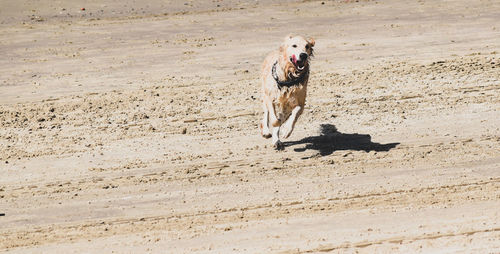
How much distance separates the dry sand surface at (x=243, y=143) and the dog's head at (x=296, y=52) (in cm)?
133

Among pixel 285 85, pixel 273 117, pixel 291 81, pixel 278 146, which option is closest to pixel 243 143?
pixel 278 146

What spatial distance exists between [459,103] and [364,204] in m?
4.35

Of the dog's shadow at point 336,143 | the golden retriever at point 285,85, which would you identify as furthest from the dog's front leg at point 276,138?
the dog's shadow at point 336,143

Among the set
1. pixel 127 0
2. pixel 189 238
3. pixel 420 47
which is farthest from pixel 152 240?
pixel 127 0

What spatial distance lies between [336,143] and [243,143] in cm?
138

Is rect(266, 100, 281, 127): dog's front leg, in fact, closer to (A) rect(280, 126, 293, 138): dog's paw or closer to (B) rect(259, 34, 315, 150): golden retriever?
(B) rect(259, 34, 315, 150): golden retriever

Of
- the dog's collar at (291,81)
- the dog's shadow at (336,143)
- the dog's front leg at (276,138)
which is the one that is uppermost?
the dog's collar at (291,81)

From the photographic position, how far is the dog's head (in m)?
8.78

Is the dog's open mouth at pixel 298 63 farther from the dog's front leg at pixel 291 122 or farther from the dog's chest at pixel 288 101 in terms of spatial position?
the dog's front leg at pixel 291 122

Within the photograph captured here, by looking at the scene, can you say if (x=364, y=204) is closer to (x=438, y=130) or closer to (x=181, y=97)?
(x=438, y=130)

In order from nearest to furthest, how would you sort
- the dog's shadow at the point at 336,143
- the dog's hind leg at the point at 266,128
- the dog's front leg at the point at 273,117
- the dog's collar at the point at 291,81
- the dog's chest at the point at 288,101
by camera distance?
1. the dog's collar at the point at 291,81
2. the dog's chest at the point at 288,101
3. the dog's front leg at the point at 273,117
4. the dog's hind leg at the point at 266,128
5. the dog's shadow at the point at 336,143

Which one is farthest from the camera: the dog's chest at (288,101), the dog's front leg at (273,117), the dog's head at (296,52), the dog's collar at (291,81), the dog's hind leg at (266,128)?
the dog's hind leg at (266,128)

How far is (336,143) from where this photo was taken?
395 inches

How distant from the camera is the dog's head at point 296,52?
8.78 metres
